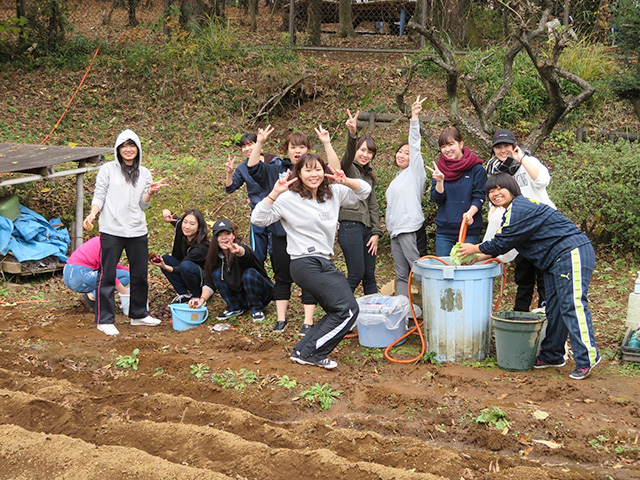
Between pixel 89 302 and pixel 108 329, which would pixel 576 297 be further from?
pixel 89 302

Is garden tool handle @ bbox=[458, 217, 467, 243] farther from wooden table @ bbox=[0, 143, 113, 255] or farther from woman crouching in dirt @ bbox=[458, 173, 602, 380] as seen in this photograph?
wooden table @ bbox=[0, 143, 113, 255]

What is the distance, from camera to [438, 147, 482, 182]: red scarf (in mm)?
6129

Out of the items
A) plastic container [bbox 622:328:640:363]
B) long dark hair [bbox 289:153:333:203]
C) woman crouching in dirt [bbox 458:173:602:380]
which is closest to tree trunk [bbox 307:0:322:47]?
long dark hair [bbox 289:153:333:203]

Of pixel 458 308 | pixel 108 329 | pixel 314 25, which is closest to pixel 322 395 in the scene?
pixel 458 308

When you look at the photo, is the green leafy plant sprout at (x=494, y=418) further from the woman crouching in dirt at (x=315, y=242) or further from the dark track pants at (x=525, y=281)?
the dark track pants at (x=525, y=281)

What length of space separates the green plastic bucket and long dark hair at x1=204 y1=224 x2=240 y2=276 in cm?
270

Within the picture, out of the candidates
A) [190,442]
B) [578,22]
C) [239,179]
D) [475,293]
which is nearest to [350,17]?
[578,22]

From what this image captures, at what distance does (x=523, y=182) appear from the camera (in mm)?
5965

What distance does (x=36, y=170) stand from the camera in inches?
340

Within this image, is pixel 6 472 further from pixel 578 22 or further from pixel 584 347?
pixel 578 22

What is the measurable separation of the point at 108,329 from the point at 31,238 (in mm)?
2461

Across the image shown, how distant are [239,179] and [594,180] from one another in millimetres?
4297

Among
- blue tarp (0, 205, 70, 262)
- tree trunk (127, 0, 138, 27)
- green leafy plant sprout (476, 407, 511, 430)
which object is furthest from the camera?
tree trunk (127, 0, 138, 27)

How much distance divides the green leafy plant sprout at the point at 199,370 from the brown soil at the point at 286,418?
0.09 meters
